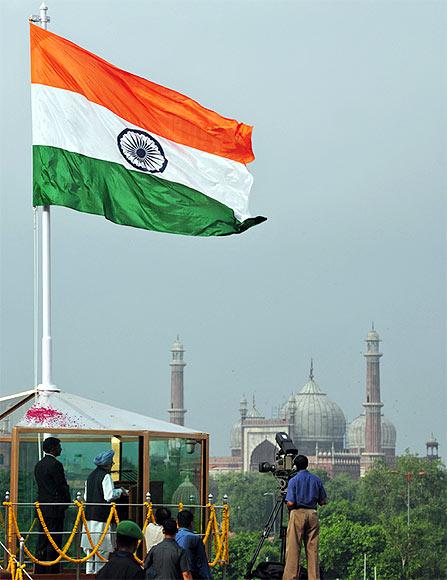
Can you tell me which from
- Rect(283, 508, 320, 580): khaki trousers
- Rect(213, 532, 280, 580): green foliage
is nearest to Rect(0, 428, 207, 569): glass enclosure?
Rect(283, 508, 320, 580): khaki trousers

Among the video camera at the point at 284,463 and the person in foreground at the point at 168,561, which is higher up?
the video camera at the point at 284,463

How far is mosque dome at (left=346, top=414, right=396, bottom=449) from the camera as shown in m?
177

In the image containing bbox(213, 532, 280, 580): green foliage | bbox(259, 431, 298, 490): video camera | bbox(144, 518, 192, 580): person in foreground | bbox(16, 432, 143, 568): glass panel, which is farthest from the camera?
bbox(213, 532, 280, 580): green foliage

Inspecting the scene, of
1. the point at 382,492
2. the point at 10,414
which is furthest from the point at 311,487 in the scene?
the point at 382,492

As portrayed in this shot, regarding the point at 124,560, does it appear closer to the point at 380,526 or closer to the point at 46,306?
the point at 46,306

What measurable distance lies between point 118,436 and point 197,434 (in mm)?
1034

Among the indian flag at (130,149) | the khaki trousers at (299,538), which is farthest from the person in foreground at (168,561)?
the indian flag at (130,149)

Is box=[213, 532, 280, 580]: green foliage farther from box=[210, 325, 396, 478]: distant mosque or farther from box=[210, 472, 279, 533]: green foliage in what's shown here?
box=[210, 325, 396, 478]: distant mosque

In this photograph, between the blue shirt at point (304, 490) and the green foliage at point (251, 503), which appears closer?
the blue shirt at point (304, 490)

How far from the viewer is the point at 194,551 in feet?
39.6

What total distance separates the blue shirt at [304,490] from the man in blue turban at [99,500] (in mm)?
1623

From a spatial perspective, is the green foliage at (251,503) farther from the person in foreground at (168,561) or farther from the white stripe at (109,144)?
the person in foreground at (168,561)

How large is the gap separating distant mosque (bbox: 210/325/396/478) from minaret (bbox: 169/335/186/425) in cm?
646

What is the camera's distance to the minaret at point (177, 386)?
170 m
